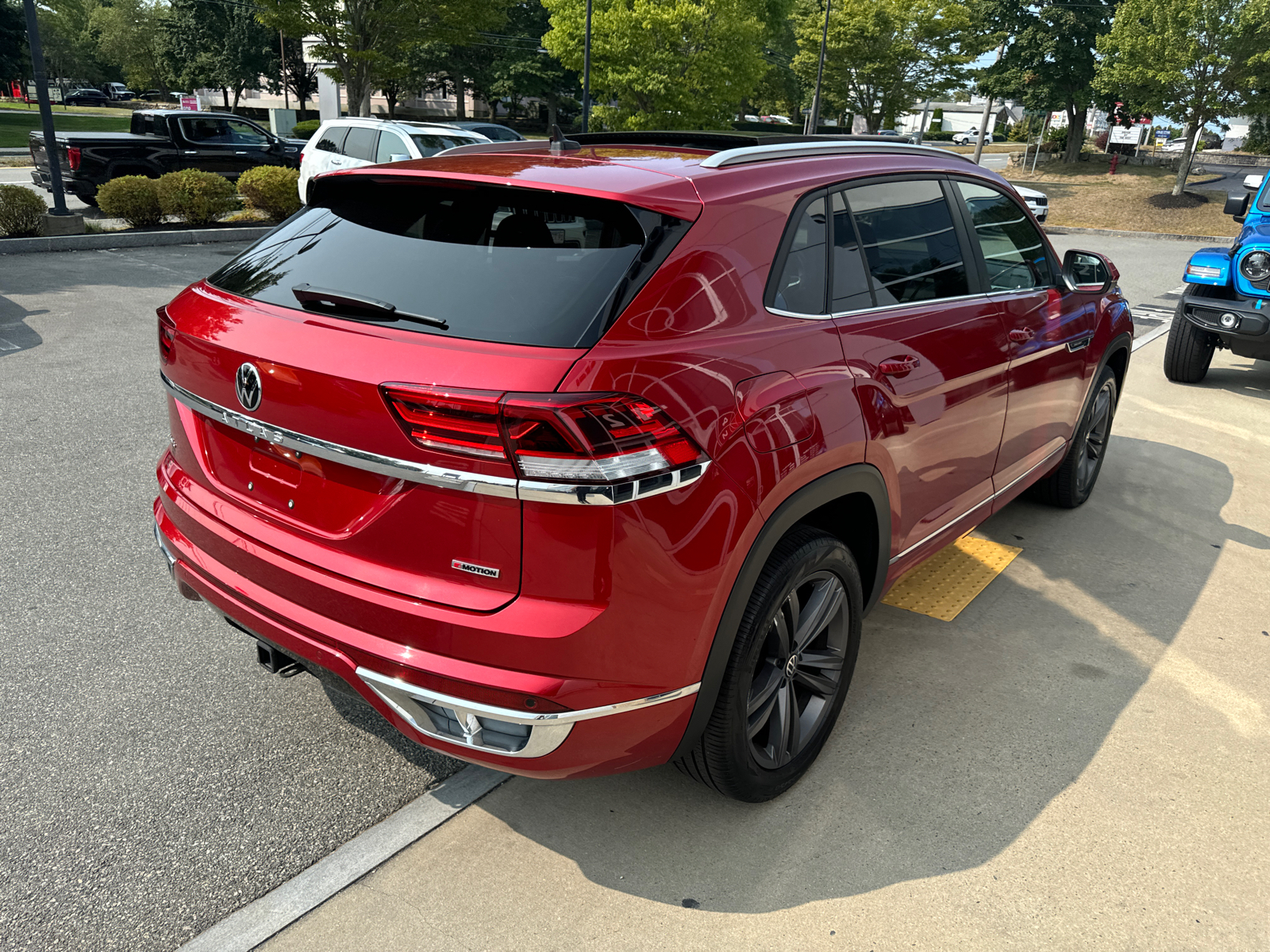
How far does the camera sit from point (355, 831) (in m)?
2.66

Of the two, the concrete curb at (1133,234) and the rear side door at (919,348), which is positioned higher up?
the rear side door at (919,348)

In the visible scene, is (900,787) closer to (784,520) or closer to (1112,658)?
(784,520)

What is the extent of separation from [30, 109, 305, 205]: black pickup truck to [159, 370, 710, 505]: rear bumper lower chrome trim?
14.9m

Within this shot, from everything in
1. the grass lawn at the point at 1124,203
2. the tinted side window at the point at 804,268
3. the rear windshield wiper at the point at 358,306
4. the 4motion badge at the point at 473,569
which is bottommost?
the grass lawn at the point at 1124,203

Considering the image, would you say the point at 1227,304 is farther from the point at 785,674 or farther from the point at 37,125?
the point at 37,125

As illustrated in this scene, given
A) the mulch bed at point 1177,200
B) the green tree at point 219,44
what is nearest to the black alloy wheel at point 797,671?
the mulch bed at point 1177,200

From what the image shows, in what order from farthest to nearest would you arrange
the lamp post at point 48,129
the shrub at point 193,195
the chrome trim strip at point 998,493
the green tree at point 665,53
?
1. the green tree at point 665,53
2. the shrub at point 193,195
3. the lamp post at point 48,129
4. the chrome trim strip at point 998,493

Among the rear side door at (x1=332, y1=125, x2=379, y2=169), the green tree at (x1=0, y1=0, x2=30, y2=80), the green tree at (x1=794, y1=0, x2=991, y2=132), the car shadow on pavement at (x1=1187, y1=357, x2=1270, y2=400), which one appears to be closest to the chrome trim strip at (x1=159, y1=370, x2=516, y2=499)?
Answer: the car shadow on pavement at (x1=1187, y1=357, x2=1270, y2=400)

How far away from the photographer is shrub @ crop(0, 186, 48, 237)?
1168 cm

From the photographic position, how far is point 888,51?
127 feet

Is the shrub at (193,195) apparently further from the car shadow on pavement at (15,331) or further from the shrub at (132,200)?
the car shadow on pavement at (15,331)

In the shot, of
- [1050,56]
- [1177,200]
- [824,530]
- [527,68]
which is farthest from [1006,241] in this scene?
[527,68]

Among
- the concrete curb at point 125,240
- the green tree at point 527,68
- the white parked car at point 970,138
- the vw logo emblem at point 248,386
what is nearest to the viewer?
the vw logo emblem at point 248,386

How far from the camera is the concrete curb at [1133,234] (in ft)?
76.3
